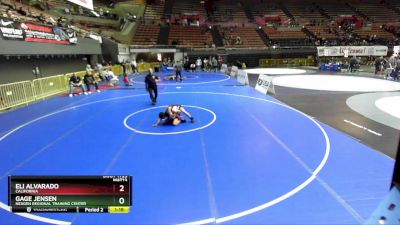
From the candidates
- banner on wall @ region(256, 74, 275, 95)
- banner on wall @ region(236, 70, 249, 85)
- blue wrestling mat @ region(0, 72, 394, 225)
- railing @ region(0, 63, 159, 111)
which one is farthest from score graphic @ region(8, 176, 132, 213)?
banner on wall @ region(236, 70, 249, 85)

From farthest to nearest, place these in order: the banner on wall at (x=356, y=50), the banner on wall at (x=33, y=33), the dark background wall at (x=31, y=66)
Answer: the banner on wall at (x=356, y=50), the dark background wall at (x=31, y=66), the banner on wall at (x=33, y=33)

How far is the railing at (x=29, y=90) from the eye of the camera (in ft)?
43.3

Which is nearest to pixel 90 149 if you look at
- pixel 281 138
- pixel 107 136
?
pixel 107 136

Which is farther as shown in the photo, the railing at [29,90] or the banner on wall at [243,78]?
the banner on wall at [243,78]

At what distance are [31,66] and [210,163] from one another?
696 inches

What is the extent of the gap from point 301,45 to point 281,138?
3542 centimetres

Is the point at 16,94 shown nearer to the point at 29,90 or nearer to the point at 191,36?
the point at 29,90

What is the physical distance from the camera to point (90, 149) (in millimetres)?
7562

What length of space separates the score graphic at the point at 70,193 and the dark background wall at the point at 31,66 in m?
16.8

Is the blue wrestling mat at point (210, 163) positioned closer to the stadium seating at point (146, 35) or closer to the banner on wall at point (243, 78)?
the banner on wall at point (243, 78)

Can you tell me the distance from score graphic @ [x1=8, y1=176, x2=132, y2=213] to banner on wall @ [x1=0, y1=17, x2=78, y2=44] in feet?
51.5

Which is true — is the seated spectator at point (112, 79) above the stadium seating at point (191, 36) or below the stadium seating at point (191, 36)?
below

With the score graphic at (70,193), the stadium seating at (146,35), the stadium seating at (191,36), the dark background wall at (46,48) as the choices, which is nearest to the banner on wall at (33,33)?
the dark background wall at (46,48)

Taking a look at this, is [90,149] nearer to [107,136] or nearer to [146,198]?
[107,136]
